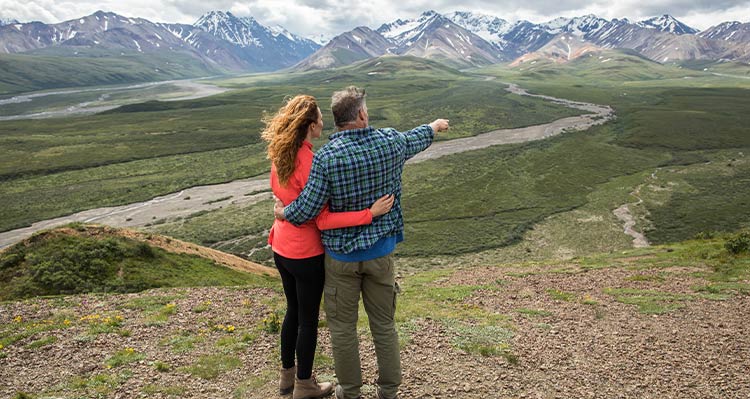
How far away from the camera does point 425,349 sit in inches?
403

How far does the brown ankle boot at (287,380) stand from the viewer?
7.61 m

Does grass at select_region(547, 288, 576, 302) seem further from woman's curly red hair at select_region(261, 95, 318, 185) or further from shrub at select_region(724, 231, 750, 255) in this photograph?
woman's curly red hair at select_region(261, 95, 318, 185)

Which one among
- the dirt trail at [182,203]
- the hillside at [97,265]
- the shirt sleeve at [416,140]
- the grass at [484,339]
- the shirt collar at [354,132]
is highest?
the shirt collar at [354,132]

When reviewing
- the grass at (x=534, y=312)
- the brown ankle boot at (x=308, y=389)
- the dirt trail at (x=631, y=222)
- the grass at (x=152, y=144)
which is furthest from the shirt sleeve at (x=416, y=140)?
the grass at (x=152, y=144)

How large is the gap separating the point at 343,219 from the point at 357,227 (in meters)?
0.22

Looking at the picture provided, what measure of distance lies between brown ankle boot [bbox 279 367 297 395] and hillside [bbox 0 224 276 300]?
49.2 feet

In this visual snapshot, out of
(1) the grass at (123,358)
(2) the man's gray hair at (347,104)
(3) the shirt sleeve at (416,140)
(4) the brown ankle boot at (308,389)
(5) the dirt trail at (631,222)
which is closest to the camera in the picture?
(2) the man's gray hair at (347,104)

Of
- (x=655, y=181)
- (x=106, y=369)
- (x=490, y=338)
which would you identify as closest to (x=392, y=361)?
(x=490, y=338)

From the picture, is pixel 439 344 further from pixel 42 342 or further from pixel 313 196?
pixel 42 342

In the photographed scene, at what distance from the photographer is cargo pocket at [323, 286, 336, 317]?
629 cm

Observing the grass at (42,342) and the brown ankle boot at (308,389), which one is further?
the grass at (42,342)

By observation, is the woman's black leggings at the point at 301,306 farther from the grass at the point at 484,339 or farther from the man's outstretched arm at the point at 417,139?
the grass at the point at 484,339

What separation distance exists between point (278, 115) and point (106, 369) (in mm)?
7212

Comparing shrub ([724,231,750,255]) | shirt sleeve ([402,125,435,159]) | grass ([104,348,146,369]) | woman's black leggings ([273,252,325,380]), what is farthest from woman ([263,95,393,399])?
shrub ([724,231,750,255])
